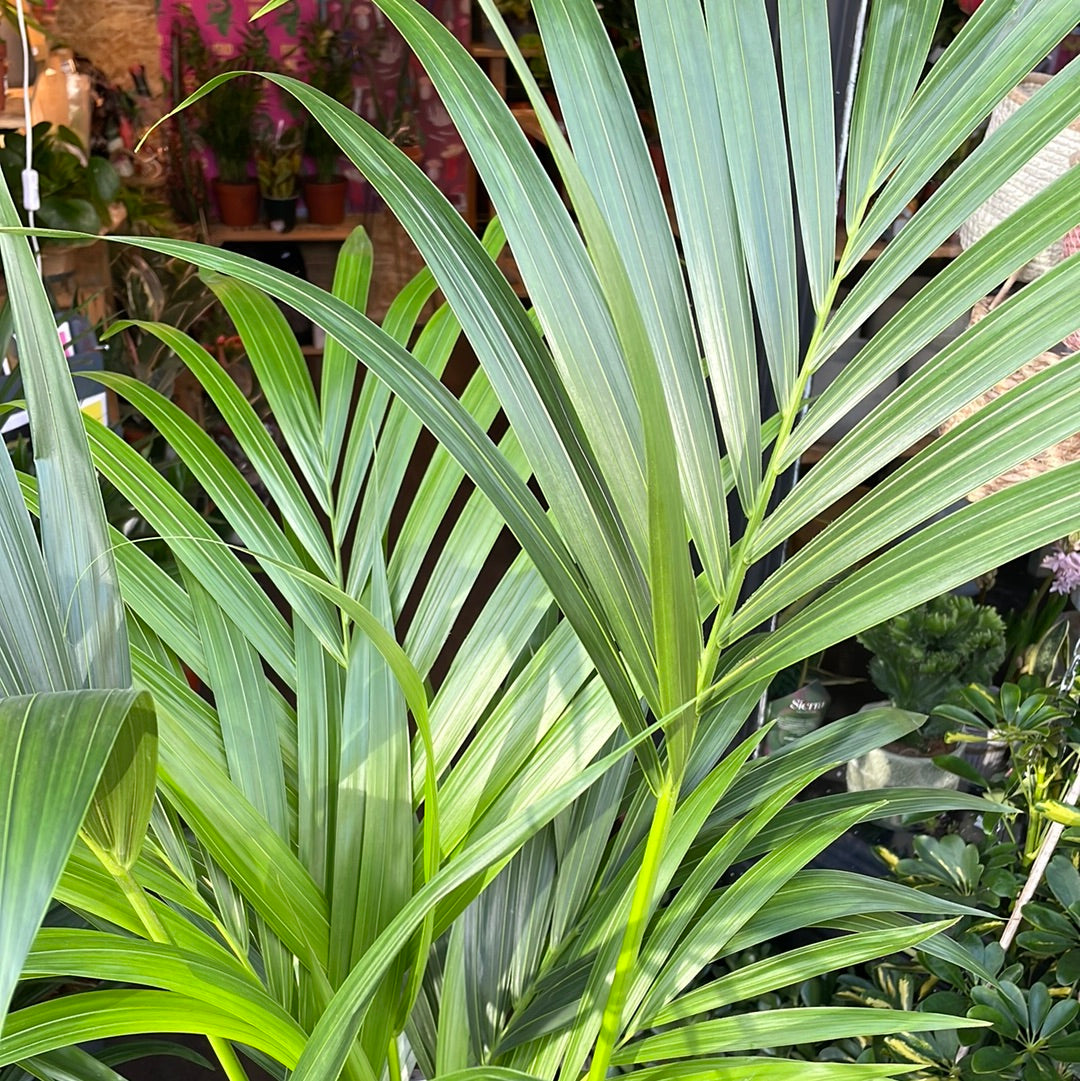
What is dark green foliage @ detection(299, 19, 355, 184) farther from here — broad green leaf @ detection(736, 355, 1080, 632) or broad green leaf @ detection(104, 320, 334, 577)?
broad green leaf @ detection(736, 355, 1080, 632)

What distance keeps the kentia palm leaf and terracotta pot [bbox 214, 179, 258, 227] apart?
3.39 metres

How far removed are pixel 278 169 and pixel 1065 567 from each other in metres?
3.37

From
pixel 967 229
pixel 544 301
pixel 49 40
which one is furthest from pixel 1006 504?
pixel 49 40

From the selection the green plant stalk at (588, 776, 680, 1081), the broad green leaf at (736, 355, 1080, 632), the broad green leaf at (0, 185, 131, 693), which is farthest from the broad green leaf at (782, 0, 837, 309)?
the broad green leaf at (0, 185, 131, 693)

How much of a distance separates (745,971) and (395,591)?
1.16 feet

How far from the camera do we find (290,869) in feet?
1.88

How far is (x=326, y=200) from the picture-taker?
13.0ft

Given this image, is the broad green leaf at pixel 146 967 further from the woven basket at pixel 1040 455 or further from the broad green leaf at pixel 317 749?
the woven basket at pixel 1040 455

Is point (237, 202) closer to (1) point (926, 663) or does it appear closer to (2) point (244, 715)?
(1) point (926, 663)

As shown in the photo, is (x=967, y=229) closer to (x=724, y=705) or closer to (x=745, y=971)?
(x=724, y=705)

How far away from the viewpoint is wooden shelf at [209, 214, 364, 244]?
3.96 meters

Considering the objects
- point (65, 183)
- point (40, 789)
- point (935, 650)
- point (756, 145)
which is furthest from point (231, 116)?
point (40, 789)

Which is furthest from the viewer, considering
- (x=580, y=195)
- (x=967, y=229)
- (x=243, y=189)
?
(x=243, y=189)

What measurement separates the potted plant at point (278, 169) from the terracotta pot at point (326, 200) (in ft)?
0.20
